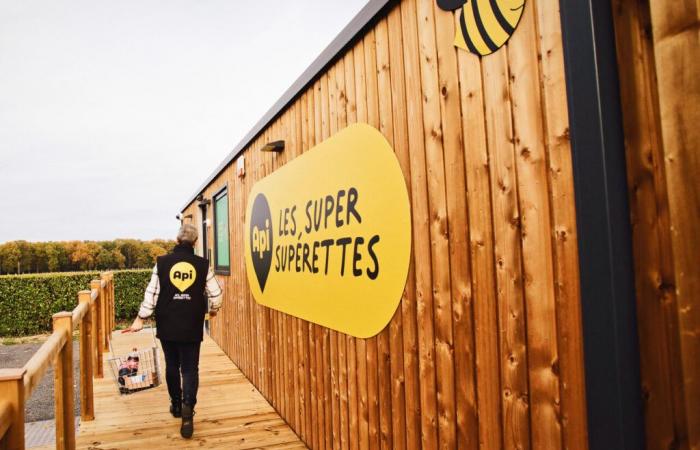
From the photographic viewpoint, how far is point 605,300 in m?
1.10

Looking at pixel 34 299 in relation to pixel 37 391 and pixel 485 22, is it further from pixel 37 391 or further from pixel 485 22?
pixel 485 22

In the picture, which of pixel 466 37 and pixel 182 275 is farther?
pixel 182 275

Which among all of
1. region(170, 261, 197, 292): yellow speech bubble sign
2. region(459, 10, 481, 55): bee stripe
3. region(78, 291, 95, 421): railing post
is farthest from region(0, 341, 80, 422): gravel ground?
region(459, 10, 481, 55): bee stripe

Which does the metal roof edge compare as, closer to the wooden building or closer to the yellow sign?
the wooden building

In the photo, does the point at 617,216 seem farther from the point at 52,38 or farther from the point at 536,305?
the point at 52,38

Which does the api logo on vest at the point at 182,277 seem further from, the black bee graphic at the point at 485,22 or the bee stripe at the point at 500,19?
the bee stripe at the point at 500,19

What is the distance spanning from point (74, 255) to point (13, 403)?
2272 inches

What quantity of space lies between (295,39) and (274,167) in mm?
24708

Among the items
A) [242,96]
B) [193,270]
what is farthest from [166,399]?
[242,96]

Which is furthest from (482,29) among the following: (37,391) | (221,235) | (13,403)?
(37,391)

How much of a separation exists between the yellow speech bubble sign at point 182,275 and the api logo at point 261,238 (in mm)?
776

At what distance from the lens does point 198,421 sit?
13.9ft

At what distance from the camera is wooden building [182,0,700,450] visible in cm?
101

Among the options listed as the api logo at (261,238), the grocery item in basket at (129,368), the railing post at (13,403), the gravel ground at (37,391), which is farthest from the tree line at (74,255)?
the railing post at (13,403)
